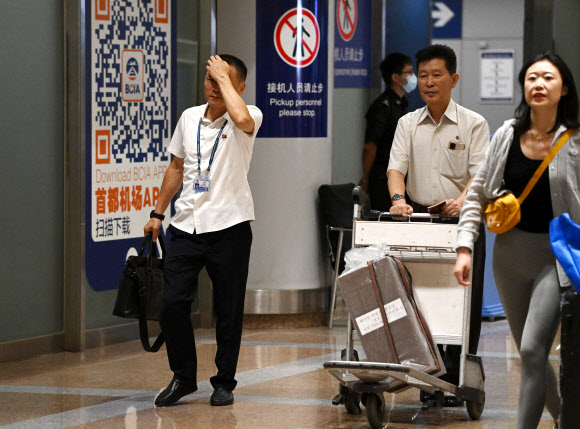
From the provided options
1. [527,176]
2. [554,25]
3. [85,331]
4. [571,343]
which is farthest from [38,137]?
[554,25]

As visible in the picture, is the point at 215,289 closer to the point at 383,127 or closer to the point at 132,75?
the point at 132,75

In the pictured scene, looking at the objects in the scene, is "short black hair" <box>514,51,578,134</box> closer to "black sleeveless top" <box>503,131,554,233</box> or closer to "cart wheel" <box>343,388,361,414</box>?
"black sleeveless top" <box>503,131,554,233</box>

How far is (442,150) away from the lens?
5734 mm

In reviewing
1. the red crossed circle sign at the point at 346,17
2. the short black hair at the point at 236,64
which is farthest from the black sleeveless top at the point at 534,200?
the red crossed circle sign at the point at 346,17

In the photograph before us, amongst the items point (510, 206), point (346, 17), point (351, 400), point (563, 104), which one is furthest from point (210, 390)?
point (346, 17)

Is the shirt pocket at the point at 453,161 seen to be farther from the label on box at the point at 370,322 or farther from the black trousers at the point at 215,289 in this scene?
the black trousers at the point at 215,289

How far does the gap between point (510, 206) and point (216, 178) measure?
189 centimetres

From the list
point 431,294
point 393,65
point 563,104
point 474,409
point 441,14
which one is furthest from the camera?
point 441,14

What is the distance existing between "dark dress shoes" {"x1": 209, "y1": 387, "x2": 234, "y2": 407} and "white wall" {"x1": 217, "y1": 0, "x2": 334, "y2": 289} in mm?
2707

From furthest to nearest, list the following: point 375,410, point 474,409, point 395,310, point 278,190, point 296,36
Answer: point 278,190 → point 296,36 → point 474,409 → point 395,310 → point 375,410

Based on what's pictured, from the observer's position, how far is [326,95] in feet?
27.7

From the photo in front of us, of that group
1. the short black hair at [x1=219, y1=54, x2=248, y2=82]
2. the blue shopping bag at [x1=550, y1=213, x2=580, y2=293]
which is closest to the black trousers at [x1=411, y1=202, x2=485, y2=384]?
the short black hair at [x1=219, y1=54, x2=248, y2=82]

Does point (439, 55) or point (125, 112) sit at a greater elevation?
point (439, 55)

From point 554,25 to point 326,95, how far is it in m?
2.86
